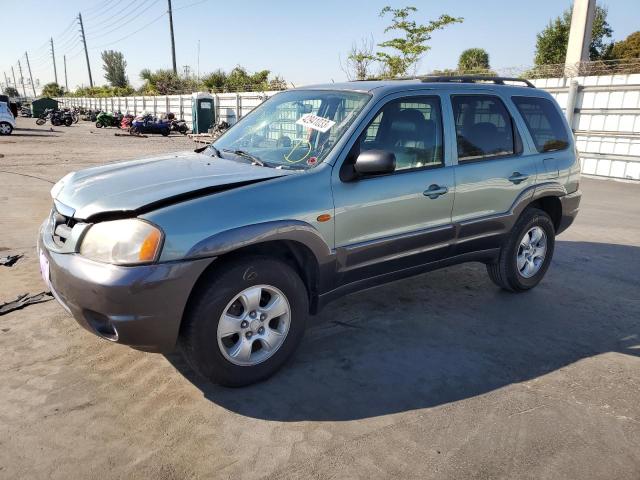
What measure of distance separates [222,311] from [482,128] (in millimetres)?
2699

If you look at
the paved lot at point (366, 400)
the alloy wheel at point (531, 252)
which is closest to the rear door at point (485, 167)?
the alloy wheel at point (531, 252)

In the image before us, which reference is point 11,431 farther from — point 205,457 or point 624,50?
point 624,50

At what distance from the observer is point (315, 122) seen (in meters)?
3.52

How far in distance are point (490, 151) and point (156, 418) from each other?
324 centimetres

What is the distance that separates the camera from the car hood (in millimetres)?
2703

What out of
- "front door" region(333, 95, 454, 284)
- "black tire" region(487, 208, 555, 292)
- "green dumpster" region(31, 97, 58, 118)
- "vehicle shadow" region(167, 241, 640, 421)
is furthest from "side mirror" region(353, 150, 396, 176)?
"green dumpster" region(31, 97, 58, 118)

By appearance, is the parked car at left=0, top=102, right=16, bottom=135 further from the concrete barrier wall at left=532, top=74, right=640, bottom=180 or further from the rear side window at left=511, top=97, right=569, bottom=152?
the rear side window at left=511, top=97, right=569, bottom=152

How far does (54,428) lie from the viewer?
2.62 m

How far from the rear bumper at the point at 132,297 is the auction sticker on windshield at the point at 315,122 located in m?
1.36

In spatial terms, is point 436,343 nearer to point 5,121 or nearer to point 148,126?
point 5,121

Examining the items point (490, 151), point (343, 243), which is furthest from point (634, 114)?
point (343, 243)

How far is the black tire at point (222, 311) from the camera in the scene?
8.89 feet

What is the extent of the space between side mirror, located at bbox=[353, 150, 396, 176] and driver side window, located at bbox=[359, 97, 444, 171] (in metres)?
0.24

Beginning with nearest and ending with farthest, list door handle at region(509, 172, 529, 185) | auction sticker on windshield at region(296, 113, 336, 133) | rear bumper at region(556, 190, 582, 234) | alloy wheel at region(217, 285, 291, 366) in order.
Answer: alloy wheel at region(217, 285, 291, 366), auction sticker on windshield at region(296, 113, 336, 133), door handle at region(509, 172, 529, 185), rear bumper at region(556, 190, 582, 234)
